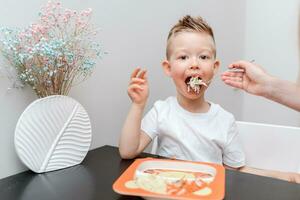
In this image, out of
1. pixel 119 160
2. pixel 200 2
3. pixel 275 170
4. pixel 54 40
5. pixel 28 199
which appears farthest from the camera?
pixel 200 2

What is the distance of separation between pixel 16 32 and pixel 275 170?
0.95 metres

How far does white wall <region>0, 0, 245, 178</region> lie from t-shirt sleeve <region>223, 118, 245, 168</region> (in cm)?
38

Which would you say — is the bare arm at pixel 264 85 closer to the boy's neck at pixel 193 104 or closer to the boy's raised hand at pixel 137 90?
the boy's neck at pixel 193 104

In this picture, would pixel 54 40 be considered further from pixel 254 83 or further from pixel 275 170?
pixel 275 170

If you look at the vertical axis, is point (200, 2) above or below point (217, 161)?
above

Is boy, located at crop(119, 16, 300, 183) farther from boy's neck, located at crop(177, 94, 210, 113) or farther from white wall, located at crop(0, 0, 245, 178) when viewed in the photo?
white wall, located at crop(0, 0, 245, 178)

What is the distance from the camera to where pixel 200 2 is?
5.28 feet

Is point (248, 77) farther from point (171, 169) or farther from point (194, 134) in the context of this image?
point (171, 169)

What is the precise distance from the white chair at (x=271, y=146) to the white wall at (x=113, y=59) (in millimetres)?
213

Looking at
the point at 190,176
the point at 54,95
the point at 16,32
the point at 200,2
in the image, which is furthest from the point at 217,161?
the point at 200,2

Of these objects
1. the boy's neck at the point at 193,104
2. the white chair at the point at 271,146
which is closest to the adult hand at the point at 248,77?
the boy's neck at the point at 193,104

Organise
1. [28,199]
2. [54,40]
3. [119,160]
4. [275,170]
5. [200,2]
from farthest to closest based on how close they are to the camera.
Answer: [200,2] → [275,170] → [119,160] → [54,40] → [28,199]

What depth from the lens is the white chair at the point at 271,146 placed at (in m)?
1.12

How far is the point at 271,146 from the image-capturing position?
1162mm
